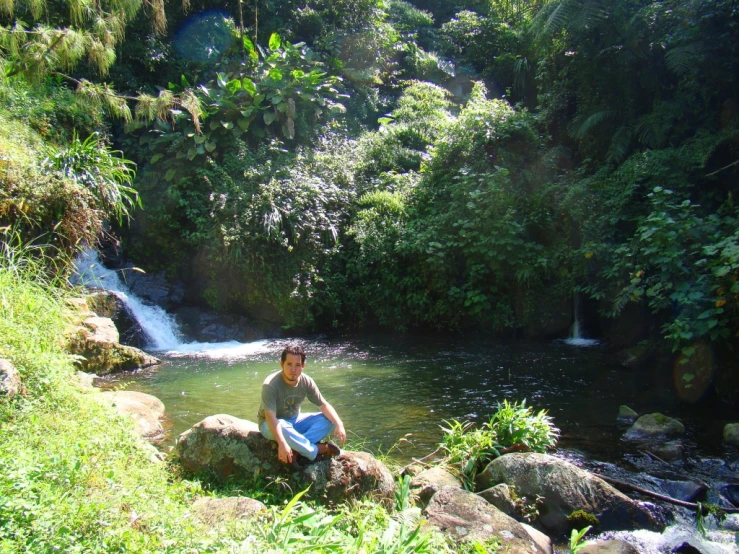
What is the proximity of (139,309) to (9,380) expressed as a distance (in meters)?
7.46

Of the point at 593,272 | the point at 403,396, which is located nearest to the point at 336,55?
the point at 593,272

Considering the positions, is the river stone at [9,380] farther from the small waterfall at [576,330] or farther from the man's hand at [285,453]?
the small waterfall at [576,330]

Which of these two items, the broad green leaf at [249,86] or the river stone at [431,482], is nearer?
the river stone at [431,482]

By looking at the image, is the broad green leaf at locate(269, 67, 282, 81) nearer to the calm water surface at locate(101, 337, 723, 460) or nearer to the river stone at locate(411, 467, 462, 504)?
the calm water surface at locate(101, 337, 723, 460)

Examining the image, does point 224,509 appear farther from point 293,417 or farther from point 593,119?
point 593,119

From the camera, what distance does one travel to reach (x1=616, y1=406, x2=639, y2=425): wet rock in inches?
268

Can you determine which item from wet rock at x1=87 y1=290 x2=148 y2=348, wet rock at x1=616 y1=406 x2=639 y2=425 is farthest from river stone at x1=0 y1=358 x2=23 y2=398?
wet rock at x1=616 y1=406 x2=639 y2=425

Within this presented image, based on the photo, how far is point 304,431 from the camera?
15.0ft

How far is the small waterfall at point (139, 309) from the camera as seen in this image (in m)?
10.9

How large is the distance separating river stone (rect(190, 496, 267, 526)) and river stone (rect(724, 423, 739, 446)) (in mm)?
5297

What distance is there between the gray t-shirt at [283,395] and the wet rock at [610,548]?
2325 mm

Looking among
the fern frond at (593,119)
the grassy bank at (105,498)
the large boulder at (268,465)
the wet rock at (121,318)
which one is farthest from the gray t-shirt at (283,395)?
the fern frond at (593,119)

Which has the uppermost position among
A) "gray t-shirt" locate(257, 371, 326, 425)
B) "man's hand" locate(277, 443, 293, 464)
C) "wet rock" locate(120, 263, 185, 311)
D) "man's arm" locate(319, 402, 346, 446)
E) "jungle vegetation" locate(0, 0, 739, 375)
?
"jungle vegetation" locate(0, 0, 739, 375)

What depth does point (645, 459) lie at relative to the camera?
5.80 metres
